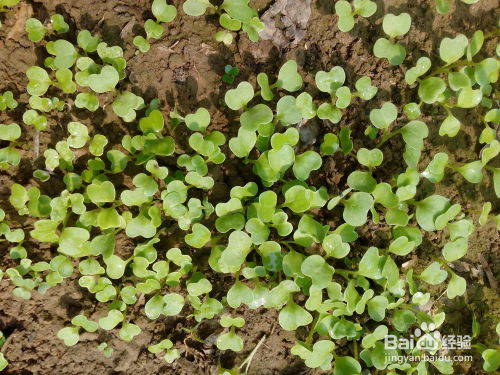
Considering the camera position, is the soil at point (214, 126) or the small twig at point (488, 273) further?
the small twig at point (488, 273)

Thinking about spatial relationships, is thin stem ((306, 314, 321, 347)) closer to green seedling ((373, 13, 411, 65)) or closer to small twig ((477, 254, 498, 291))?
small twig ((477, 254, 498, 291))

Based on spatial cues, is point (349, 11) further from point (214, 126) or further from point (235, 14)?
point (214, 126)

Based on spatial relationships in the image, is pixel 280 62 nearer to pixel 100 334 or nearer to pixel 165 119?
pixel 165 119

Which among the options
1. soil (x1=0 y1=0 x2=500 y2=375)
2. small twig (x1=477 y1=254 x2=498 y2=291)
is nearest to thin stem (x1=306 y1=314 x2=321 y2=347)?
soil (x1=0 y1=0 x2=500 y2=375)

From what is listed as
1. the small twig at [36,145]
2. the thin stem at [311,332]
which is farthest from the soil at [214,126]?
the thin stem at [311,332]

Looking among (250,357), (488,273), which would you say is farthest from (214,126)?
(488,273)

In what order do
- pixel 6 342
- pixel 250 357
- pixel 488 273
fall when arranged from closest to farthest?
pixel 6 342 → pixel 250 357 → pixel 488 273

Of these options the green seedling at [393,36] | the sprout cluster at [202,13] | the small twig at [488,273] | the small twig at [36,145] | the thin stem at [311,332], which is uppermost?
the green seedling at [393,36]

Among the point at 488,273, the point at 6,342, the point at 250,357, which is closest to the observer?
the point at 6,342

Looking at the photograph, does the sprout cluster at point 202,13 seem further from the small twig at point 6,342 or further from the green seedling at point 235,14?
the small twig at point 6,342
